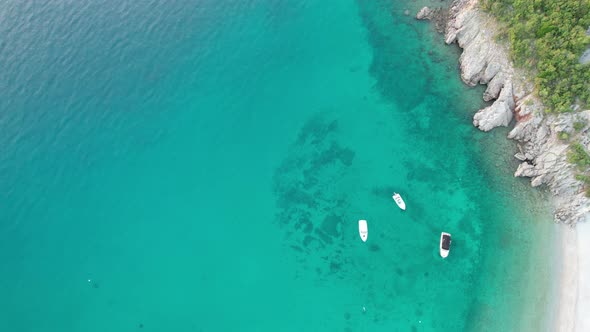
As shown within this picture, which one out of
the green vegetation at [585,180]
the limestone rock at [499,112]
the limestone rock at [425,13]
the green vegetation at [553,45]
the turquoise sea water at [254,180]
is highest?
the green vegetation at [553,45]

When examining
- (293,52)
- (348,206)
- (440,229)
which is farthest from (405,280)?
(293,52)

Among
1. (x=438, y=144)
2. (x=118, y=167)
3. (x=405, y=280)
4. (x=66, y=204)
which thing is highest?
(x=438, y=144)

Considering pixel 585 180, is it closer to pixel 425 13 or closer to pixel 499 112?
pixel 499 112

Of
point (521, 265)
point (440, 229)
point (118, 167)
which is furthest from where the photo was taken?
point (118, 167)

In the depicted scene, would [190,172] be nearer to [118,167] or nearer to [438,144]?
[118,167]

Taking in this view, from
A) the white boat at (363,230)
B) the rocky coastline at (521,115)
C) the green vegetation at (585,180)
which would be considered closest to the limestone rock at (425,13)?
the rocky coastline at (521,115)

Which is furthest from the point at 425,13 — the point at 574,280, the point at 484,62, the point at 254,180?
the point at 574,280

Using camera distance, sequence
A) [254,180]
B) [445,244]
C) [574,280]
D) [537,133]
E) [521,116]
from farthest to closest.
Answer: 1. [254,180]
2. [521,116]
3. [537,133]
4. [445,244]
5. [574,280]

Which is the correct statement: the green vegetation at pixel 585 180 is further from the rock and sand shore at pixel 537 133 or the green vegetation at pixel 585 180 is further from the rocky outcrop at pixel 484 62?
the rocky outcrop at pixel 484 62
